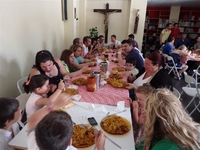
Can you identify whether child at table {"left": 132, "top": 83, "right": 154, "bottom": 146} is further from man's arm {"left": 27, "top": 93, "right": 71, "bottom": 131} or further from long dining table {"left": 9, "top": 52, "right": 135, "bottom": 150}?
man's arm {"left": 27, "top": 93, "right": 71, "bottom": 131}

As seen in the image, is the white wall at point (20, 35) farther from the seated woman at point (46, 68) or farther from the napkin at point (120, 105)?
the napkin at point (120, 105)

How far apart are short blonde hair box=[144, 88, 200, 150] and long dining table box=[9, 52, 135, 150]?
0.19 meters

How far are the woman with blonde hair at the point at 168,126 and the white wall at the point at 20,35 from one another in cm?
191

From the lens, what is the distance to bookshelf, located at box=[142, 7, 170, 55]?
25.9 feet

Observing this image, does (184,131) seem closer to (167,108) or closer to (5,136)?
(167,108)

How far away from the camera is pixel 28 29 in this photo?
97.5 inches

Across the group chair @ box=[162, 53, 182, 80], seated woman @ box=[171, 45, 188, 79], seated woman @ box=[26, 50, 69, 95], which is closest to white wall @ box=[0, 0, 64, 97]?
seated woman @ box=[26, 50, 69, 95]

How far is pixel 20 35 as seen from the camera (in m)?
2.27

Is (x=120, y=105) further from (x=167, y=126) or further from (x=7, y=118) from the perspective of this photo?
(x=7, y=118)

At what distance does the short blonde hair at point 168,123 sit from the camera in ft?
2.33

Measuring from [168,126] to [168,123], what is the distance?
0.5 inches

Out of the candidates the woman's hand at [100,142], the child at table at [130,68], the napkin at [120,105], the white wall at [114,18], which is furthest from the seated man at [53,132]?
the white wall at [114,18]

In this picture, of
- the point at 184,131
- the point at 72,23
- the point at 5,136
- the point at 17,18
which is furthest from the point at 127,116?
the point at 72,23

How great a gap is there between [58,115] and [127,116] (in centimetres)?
63
